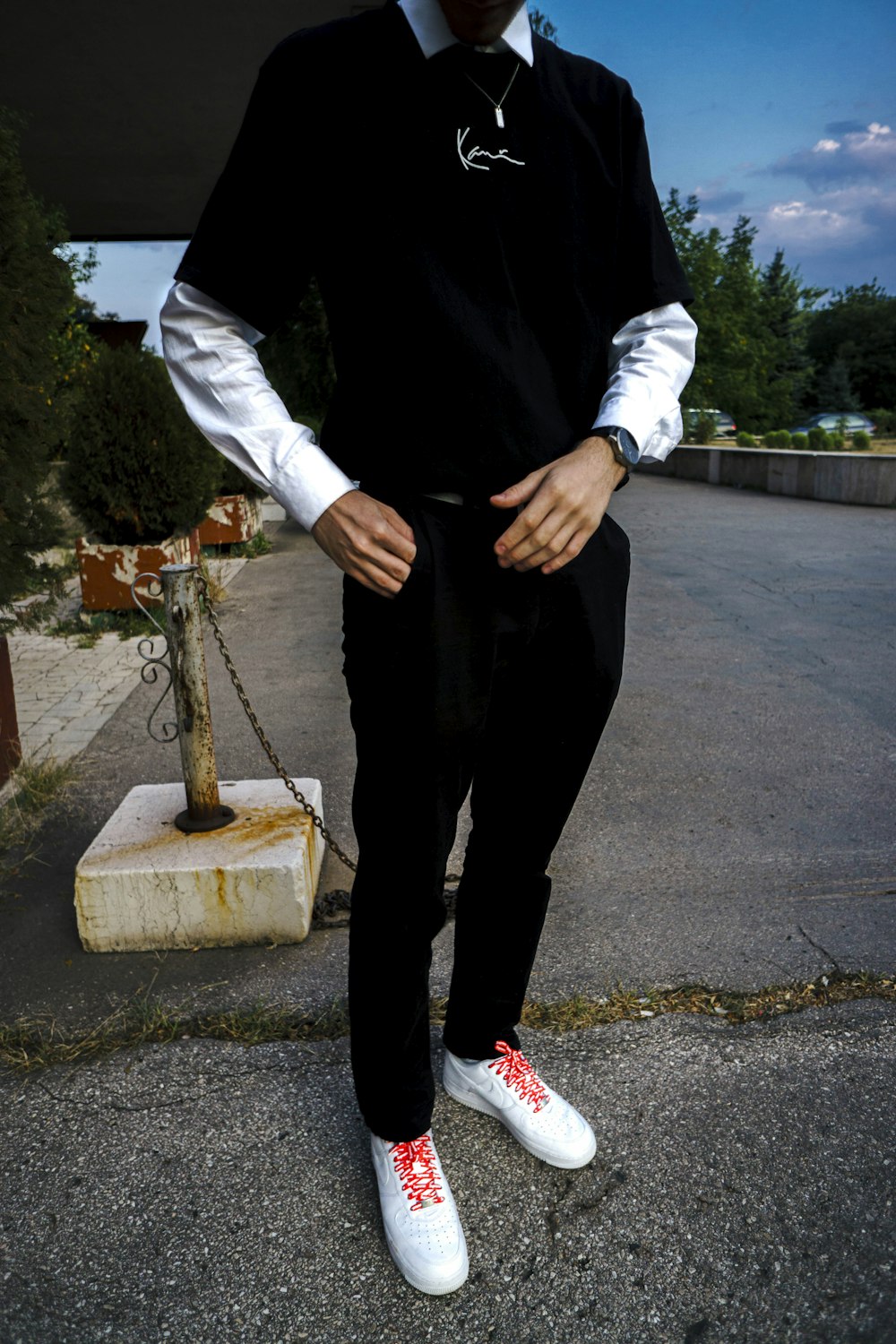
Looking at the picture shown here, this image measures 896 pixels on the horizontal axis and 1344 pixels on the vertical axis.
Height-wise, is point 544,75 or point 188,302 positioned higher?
point 544,75

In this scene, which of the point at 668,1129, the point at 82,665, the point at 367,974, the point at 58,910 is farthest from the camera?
the point at 82,665

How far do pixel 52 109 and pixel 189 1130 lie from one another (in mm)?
9644

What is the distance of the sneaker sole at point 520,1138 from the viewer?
196 cm

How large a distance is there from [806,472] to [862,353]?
52328 millimetres

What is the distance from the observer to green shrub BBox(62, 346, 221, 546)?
6.68 meters

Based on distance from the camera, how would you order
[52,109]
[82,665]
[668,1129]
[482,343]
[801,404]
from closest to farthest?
[482,343]
[668,1129]
[82,665]
[52,109]
[801,404]

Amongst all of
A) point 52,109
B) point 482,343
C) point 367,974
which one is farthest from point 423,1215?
point 52,109

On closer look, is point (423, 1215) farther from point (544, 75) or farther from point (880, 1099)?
point (544, 75)

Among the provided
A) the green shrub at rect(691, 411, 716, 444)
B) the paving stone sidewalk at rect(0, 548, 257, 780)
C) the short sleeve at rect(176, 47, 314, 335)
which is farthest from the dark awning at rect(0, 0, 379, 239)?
the green shrub at rect(691, 411, 716, 444)

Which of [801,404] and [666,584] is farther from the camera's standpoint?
[801,404]

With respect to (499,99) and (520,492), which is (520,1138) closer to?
(520,492)

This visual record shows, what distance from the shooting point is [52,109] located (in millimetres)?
8906

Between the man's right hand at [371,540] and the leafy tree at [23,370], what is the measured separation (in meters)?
2.42

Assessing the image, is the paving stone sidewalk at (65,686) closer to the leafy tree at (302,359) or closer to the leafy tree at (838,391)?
the leafy tree at (302,359)
